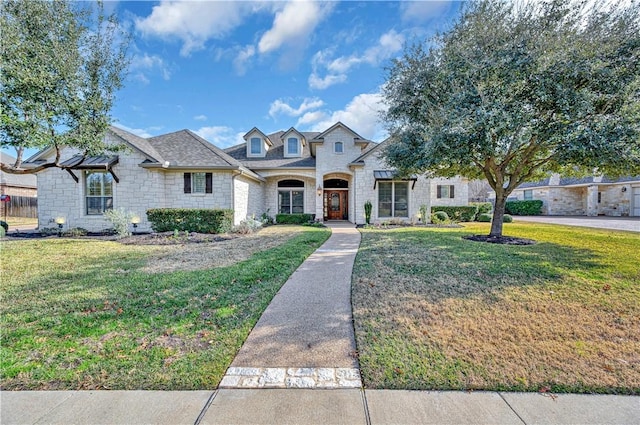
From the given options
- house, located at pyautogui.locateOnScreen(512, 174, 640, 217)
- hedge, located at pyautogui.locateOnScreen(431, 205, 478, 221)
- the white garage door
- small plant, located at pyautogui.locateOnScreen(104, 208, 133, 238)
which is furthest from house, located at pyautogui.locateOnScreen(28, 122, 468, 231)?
the white garage door

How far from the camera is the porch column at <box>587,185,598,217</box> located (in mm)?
23781

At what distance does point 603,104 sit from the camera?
7238 mm

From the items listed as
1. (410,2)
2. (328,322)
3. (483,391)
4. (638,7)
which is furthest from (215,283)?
(638,7)

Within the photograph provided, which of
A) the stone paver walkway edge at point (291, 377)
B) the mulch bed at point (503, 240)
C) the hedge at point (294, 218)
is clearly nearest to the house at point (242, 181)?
the hedge at point (294, 218)

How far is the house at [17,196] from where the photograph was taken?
21.8 meters

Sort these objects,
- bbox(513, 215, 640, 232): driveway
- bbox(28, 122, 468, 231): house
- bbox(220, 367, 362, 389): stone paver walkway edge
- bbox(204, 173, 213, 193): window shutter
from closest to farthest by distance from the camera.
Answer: bbox(220, 367, 362, 389): stone paver walkway edge
bbox(28, 122, 468, 231): house
bbox(204, 173, 213, 193): window shutter
bbox(513, 215, 640, 232): driveway

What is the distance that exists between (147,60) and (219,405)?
1354 centimetres

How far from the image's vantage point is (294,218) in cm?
1803

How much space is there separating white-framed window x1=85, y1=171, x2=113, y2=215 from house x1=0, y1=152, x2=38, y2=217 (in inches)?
552

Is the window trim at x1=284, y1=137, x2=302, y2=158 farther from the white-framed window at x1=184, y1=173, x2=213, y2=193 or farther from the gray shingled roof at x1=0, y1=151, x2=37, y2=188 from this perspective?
the gray shingled roof at x1=0, y1=151, x2=37, y2=188

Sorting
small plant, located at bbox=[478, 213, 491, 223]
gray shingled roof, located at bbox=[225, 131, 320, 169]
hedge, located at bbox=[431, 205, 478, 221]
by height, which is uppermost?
gray shingled roof, located at bbox=[225, 131, 320, 169]

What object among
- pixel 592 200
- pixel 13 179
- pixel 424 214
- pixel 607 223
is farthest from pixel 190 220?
pixel 592 200

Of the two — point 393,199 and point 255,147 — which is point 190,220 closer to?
point 255,147

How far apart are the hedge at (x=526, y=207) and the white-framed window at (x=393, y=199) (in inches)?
705
